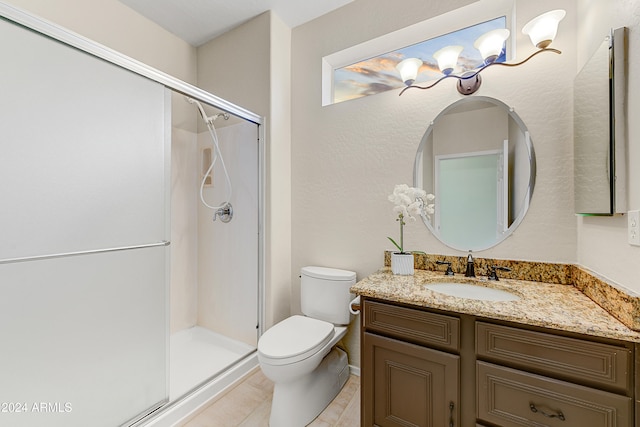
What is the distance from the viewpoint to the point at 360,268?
1.92 meters

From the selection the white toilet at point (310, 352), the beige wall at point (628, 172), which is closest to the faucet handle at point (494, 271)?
the beige wall at point (628, 172)

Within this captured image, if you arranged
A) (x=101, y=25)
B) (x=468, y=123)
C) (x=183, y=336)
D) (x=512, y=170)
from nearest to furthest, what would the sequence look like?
(x=512, y=170)
(x=468, y=123)
(x=101, y=25)
(x=183, y=336)

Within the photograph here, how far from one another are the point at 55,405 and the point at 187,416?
2.06 ft

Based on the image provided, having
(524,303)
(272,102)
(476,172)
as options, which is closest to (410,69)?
(476,172)

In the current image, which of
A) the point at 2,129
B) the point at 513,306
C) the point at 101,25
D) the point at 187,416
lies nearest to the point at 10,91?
the point at 2,129

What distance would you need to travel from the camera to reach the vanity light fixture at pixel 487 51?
1308 millimetres

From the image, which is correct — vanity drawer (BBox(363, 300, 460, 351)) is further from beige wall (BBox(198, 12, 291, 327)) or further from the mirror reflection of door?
beige wall (BBox(198, 12, 291, 327))

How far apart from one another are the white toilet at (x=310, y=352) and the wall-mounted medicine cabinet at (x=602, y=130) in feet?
4.23

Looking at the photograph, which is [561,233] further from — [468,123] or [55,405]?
[55,405]

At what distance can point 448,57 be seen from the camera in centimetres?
158

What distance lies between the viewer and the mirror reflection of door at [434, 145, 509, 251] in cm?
151

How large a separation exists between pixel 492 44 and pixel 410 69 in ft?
1.44

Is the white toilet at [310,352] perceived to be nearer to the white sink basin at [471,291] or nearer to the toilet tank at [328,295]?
the toilet tank at [328,295]

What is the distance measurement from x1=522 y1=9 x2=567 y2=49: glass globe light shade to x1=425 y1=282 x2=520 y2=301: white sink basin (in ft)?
4.15
